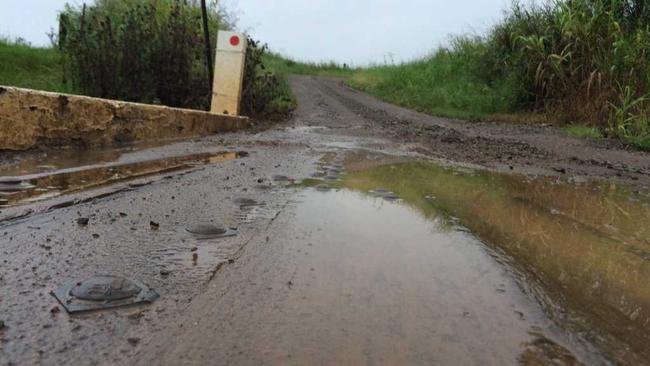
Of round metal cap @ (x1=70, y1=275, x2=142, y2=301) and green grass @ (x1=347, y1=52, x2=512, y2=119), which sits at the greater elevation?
green grass @ (x1=347, y1=52, x2=512, y2=119)

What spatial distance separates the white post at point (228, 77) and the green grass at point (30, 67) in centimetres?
195

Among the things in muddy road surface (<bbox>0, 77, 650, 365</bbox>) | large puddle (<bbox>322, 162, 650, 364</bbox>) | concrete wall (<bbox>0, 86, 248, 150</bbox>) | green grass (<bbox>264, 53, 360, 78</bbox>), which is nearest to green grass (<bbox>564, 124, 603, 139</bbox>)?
muddy road surface (<bbox>0, 77, 650, 365</bbox>)

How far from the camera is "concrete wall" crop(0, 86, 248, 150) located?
3832mm

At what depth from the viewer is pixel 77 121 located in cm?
439

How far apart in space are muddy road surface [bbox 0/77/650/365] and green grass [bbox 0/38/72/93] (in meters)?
4.19

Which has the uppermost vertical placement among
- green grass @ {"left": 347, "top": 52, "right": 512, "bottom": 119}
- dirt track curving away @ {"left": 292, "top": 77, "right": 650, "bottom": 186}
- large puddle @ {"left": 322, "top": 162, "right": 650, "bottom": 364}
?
green grass @ {"left": 347, "top": 52, "right": 512, "bottom": 119}

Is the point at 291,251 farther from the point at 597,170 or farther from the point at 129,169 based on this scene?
the point at 597,170

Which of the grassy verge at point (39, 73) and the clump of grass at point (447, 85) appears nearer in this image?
the grassy verge at point (39, 73)

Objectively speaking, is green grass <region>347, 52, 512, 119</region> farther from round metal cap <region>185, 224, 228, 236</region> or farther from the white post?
round metal cap <region>185, 224, 228, 236</region>

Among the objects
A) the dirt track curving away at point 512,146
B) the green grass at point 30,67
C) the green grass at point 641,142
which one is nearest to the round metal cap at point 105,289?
the dirt track curving away at point 512,146

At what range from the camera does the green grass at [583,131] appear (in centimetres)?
733

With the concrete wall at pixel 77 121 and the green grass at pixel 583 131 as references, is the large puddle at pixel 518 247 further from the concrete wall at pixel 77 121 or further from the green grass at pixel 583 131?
the green grass at pixel 583 131

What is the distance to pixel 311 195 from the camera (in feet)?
9.65

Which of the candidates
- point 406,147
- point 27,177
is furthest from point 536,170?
point 27,177
